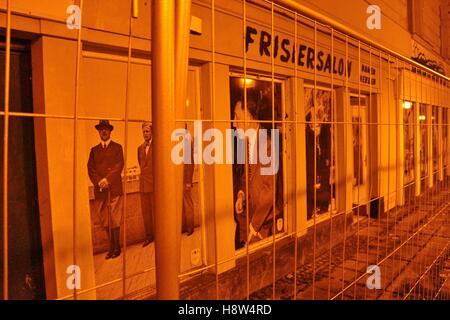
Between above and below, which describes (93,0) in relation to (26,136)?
above

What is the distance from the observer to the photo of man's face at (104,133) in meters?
2.70

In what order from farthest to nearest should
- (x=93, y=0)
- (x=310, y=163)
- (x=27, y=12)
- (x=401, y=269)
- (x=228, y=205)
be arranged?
(x=310, y=163) < (x=228, y=205) < (x=401, y=269) < (x=93, y=0) < (x=27, y=12)

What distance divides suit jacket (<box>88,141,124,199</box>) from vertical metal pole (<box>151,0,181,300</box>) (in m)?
1.87

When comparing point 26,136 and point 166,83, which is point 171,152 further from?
point 26,136

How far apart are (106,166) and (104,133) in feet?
0.83

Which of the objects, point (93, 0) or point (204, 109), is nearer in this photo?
point (93, 0)

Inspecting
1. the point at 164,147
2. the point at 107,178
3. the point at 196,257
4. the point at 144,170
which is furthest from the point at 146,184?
the point at 164,147

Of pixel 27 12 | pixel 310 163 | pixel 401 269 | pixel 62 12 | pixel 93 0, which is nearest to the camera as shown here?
pixel 27 12

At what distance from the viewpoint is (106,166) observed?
271 centimetres

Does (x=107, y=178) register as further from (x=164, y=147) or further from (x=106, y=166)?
(x=164, y=147)

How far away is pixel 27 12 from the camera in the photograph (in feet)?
6.94

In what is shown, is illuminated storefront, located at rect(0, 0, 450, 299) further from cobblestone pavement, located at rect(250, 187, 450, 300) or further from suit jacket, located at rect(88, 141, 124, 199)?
cobblestone pavement, located at rect(250, 187, 450, 300)
